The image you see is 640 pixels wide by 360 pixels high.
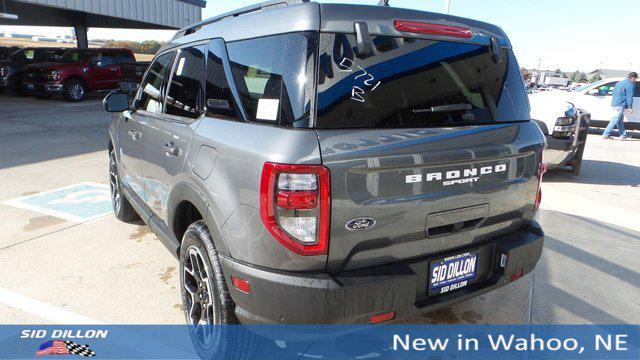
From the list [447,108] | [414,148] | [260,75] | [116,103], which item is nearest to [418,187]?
[414,148]

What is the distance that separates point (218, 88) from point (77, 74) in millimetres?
15735

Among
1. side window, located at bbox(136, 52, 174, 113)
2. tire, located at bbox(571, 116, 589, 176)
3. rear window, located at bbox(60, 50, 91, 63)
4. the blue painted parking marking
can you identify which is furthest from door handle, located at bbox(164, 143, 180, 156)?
rear window, located at bbox(60, 50, 91, 63)

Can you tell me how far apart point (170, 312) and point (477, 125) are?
88.8 inches

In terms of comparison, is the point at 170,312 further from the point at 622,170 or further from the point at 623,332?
the point at 622,170

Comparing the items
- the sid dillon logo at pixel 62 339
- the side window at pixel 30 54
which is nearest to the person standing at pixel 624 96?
the sid dillon logo at pixel 62 339

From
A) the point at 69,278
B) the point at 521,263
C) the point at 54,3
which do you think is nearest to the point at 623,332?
the point at 521,263

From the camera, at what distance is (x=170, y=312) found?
2.94m

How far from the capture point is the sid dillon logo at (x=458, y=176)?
200 centimetres

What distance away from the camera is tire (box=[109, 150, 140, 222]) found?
14.3 ft

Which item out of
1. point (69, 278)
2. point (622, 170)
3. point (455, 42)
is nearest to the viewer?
point (455, 42)

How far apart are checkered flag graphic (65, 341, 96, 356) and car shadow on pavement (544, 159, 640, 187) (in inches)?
266

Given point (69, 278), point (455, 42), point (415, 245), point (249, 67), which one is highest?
point (455, 42)

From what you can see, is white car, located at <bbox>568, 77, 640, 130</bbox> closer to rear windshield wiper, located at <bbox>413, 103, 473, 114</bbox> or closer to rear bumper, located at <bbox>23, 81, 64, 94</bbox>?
rear windshield wiper, located at <bbox>413, 103, 473, 114</bbox>

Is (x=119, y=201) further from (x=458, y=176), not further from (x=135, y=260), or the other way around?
(x=458, y=176)
